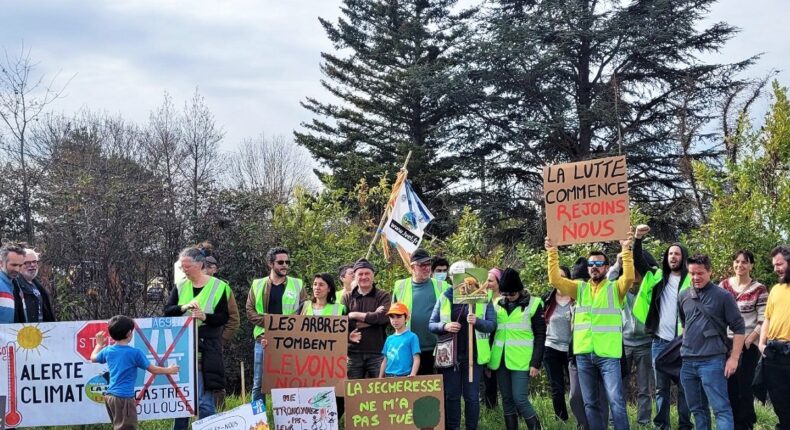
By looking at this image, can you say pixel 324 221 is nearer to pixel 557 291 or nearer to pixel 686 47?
pixel 557 291

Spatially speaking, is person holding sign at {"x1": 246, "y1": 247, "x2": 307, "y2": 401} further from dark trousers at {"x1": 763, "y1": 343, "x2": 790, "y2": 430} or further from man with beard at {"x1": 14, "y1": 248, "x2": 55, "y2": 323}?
dark trousers at {"x1": 763, "y1": 343, "x2": 790, "y2": 430}

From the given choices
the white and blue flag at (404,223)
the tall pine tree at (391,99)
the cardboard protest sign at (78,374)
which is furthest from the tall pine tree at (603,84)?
the cardboard protest sign at (78,374)

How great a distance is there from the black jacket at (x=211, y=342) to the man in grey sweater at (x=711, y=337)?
471cm

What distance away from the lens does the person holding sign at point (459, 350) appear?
8555 mm

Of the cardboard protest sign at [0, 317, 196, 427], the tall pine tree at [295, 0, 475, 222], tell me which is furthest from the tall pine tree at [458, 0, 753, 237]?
the cardboard protest sign at [0, 317, 196, 427]

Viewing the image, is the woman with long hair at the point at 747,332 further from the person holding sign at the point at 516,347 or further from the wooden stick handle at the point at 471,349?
the wooden stick handle at the point at 471,349

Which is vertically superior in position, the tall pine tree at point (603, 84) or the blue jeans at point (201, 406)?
the tall pine tree at point (603, 84)

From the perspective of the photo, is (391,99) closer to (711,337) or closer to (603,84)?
(603,84)

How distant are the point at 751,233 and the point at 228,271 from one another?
370 inches

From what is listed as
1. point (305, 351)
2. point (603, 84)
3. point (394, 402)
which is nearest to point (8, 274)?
point (305, 351)

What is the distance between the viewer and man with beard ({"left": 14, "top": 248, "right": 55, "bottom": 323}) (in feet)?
27.1

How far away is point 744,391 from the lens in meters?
8.72

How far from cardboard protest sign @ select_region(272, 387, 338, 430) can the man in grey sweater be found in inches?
141

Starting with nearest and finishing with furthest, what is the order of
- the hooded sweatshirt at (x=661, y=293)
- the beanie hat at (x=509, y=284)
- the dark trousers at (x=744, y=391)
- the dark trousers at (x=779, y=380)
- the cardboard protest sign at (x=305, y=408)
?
the dark trousers at (x=779, y=380) → the cardboard protest sign at (x=305, y=408) → the dark trousers at (x=744, y=391) → the hooded sweatshirt at (x=661, y=293) → the beanie hat at (x=509, y=284)
